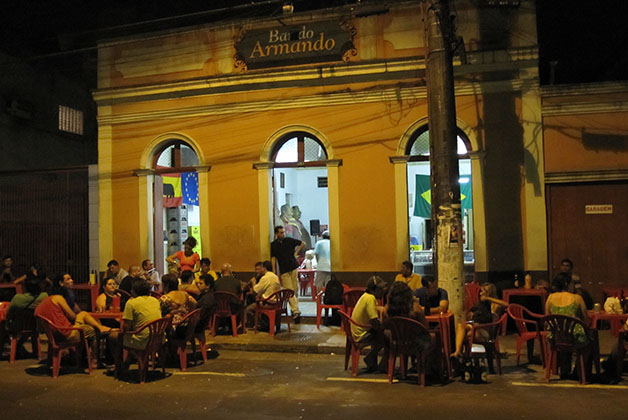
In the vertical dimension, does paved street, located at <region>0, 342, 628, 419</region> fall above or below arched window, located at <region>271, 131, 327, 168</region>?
below

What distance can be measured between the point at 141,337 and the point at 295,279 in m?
4.95

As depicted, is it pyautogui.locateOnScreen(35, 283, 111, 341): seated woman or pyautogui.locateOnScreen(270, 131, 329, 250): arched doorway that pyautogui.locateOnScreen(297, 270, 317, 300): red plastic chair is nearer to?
pyautogui.locateOnScreen(270, 131, 329, 250): arched doorway

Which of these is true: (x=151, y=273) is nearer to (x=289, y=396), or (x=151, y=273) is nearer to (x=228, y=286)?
(x=228, y=286)

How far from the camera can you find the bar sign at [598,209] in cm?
1196

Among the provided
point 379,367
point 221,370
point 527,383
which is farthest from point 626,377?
point 221,370

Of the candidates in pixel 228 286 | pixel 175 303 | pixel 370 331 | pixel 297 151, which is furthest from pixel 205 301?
pixel 297 151

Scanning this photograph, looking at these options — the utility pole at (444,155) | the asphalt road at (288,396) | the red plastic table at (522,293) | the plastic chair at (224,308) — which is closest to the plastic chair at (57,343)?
the asphalt road at (288,396)

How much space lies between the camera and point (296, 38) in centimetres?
1353

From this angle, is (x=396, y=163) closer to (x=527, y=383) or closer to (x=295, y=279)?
(x=295, y=279)

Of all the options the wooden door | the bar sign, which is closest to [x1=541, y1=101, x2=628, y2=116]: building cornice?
the wooden door

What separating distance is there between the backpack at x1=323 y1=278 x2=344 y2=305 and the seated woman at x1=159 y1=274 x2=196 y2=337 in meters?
2.74

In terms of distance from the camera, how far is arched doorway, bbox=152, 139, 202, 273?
14.5 metres

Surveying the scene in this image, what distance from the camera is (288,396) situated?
7.27 metres

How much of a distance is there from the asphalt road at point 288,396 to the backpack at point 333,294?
2.47 m
